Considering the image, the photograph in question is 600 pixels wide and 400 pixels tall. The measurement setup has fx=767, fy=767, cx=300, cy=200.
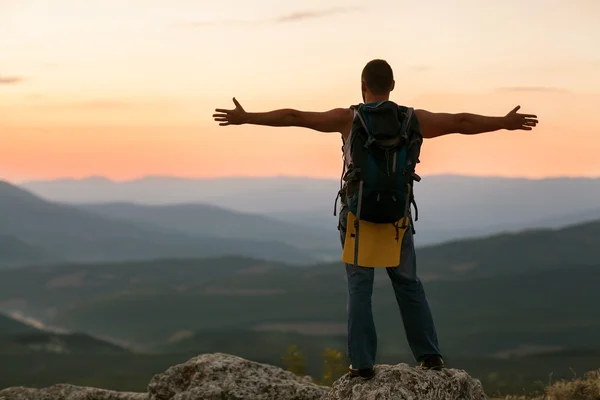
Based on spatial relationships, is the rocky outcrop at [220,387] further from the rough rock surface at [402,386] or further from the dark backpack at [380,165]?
the dark backpack at [380,165]

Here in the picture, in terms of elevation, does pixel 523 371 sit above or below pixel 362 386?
below

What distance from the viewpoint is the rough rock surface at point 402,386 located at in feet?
32.5

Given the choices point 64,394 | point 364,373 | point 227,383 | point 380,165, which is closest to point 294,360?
point 64,394

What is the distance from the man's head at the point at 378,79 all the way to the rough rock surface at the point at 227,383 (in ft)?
20.8

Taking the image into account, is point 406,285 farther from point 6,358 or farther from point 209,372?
point 6,358

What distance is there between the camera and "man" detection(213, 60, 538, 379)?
9570mm

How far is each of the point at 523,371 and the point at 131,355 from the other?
8918cm

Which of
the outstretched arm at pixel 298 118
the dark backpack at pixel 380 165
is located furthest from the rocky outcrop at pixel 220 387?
the outstretched arm at pixel 298 118

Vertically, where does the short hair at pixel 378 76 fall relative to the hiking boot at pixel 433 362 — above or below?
above

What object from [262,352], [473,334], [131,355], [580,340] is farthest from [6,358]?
[580,340]

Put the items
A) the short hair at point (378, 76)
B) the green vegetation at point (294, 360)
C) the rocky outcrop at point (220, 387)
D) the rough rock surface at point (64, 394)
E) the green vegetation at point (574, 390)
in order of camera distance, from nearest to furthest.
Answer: the short hair at point (378, 76) → the rocky outcrop at point (220, 387) → the green vegetation at point (574, 390) → the rough rock surface at point (64, 394) → the green vegetation at point (294, 360)

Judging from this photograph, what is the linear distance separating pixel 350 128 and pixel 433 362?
11.3 ft

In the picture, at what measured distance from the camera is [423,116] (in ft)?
32.1

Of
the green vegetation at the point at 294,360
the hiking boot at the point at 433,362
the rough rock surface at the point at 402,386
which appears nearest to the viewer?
the rough rock surface at the point at 402,386
